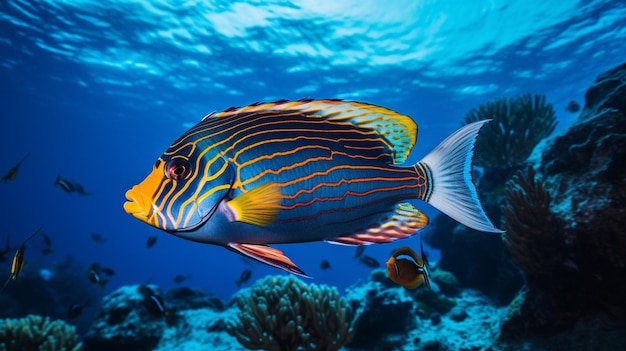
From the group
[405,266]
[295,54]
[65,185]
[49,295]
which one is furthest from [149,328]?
[295,54]

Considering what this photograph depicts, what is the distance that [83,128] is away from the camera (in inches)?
1639

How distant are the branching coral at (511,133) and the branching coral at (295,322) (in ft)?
15.9

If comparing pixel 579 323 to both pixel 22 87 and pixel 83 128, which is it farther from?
pixel 83 128

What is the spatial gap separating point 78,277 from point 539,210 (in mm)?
23748

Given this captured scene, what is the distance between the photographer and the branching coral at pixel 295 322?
4359mm

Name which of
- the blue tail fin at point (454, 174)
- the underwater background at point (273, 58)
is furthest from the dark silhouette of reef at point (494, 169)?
the blue tail fin at point (454, 174)

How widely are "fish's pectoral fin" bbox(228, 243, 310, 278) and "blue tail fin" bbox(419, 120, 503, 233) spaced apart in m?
0.72

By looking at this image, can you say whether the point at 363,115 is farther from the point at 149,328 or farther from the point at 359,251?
the point at 359,251

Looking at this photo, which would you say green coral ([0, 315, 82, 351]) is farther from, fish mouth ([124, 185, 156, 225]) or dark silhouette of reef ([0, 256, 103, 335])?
dark silhouette of reef ([0, 256, 103, 335])

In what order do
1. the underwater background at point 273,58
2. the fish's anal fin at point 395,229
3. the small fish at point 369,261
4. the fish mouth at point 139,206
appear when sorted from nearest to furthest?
the fish mouth at point 139,206, the fish's anal fin at point 395,229, the small fish at point 369,261, the underwater background at point 273,58

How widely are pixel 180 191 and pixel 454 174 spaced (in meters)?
1.16

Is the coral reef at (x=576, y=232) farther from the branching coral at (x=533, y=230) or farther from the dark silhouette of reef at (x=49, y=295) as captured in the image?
the dark silhouette of reef at (x=49, y=295)

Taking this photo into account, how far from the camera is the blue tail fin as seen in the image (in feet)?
4.62

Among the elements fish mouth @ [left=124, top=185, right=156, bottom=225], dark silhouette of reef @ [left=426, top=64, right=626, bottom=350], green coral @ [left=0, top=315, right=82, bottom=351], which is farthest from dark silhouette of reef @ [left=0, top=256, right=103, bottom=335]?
dark silhouette of reef @ [left=426, top=64, right=626, bottom=350]
